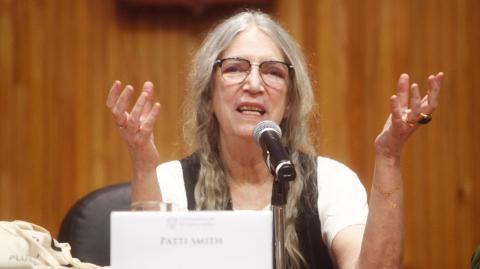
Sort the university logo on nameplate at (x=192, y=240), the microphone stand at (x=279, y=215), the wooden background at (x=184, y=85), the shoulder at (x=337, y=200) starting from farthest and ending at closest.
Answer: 1. the wooden background at (x=184, y=85)
2. the shoulder at (x=337, y=200)
3. the microphone stand at (x=279, y=215)
4. the university logo on nameplate at (x=192, y=240)

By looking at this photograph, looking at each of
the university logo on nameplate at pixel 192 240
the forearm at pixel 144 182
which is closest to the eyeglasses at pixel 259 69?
the forearm at pixel 144 182

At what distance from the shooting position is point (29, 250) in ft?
4.45

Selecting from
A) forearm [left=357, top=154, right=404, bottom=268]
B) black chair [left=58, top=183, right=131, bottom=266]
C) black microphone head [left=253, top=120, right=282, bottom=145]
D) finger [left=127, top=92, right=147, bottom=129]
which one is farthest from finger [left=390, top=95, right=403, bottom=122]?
black chair [left=58, top=183, right=131, bottom=266]

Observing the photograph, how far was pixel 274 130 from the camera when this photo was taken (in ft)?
4.92

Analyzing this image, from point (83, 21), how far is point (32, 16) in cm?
22

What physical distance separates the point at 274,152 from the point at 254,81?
83cm

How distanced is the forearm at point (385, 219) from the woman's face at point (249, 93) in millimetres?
580

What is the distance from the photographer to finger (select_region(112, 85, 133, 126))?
1.77 m

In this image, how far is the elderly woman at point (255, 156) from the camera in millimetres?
2168

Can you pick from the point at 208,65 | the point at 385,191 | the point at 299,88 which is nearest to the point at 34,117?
the point at 208,65

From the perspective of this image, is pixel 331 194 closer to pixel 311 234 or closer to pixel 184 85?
pixel 311 234

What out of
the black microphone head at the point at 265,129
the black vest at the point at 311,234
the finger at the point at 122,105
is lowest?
the black vest at the point at 311,234

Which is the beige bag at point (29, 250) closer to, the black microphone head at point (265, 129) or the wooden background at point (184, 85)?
the black microphone head at point (265, 129)

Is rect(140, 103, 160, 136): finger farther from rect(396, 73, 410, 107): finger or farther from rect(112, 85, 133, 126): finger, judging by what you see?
rect(396, 73, 410, 107): finger
